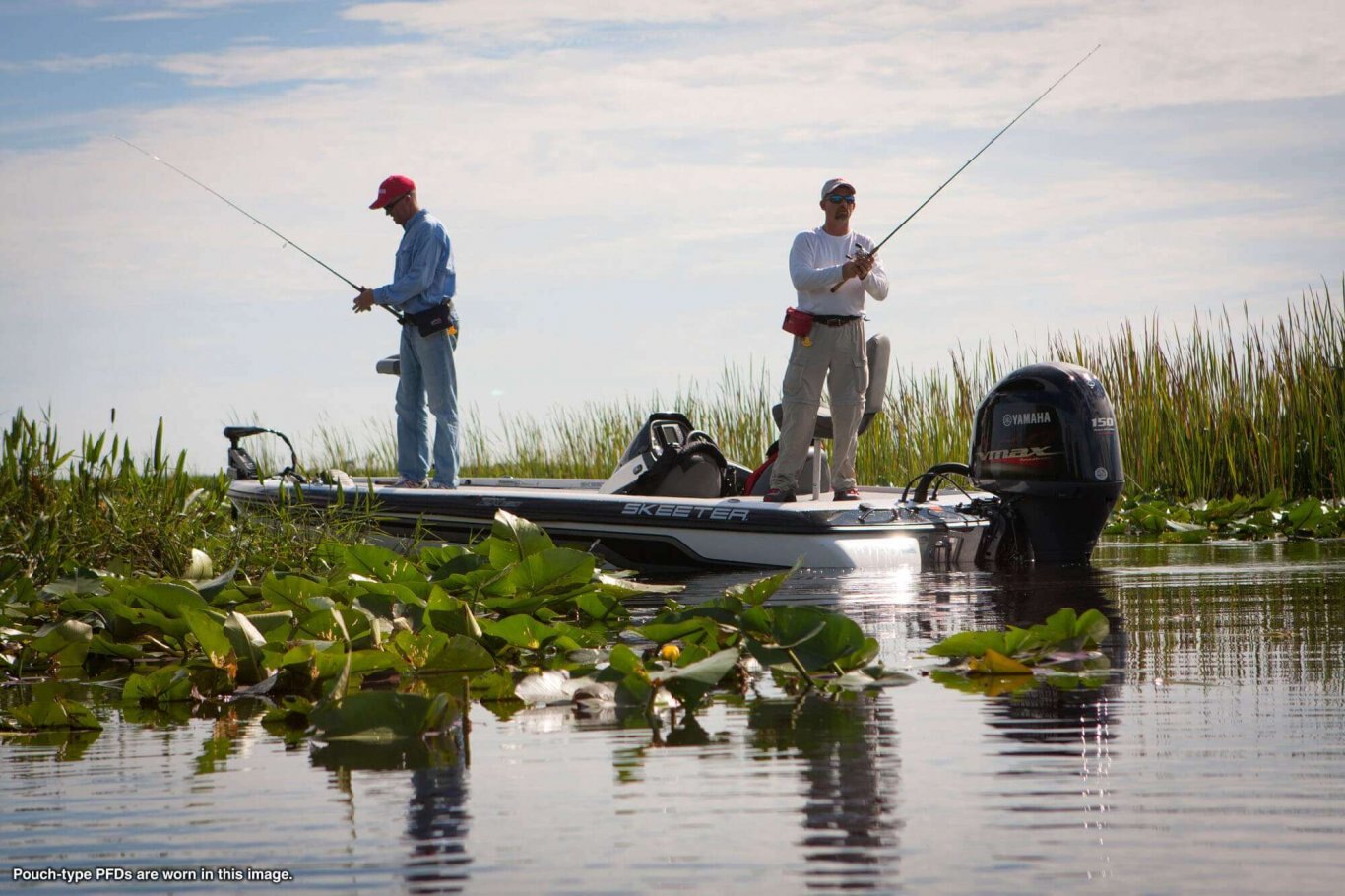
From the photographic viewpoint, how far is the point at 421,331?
33.4ft

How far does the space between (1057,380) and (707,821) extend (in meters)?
5.80

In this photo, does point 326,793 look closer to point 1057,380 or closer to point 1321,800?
point 1321,800

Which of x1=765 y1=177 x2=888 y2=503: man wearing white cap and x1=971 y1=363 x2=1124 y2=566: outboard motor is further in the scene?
x1=765 y1=177 x2=888 y2=503: man wearing white cap

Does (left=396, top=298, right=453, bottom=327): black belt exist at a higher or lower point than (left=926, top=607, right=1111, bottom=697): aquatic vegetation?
higher

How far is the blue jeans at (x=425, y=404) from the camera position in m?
10.2

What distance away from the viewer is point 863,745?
2.86 m

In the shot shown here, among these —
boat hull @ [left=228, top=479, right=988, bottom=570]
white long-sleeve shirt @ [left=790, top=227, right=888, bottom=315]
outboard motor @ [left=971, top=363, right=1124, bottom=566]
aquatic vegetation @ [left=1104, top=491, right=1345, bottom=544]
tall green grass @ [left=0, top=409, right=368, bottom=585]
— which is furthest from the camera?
aquatic vegetation @ [left=1104, top=491, right=1345, bottom=544]

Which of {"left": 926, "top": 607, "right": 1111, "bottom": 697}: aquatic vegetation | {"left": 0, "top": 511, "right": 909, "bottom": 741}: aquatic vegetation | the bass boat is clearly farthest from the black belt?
{"left": 926, "top": 607, "right": 1111, "bottom": 697}: aquatic vegetation

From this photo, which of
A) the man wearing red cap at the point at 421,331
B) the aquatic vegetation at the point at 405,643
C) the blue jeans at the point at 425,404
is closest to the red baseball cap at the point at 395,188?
the man wearing red cap at the point at 421,331

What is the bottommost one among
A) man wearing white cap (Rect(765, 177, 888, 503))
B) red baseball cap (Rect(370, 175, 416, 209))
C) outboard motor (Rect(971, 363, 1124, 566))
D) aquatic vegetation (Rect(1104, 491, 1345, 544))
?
aquatic vegetation (Rect(1104, 491, 1345, 544))

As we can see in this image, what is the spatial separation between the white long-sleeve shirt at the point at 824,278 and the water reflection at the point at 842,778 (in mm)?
5379

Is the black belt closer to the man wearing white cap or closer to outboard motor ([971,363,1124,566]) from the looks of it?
the man wearing white cap

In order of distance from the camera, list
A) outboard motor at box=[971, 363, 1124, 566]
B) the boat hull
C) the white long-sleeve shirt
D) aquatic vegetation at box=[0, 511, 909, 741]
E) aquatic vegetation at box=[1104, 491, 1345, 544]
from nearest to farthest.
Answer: aquatic vegetation at box=[0, 511, 909, 741], outboard motor at box=[971, 363, 1124, 566], the boat hull, the white long-sleeve shirt, aquatic vegetation at box=[1104, 491, 1345, 544]

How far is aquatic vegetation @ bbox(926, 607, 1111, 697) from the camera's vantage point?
3.81 m
